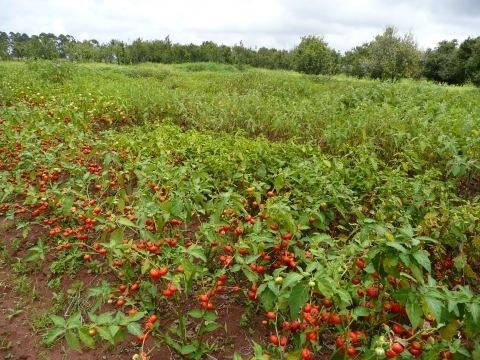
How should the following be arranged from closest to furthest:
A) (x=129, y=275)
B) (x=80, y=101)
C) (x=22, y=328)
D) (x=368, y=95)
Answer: (x=129, y=275) → (x=22, y=328) → (x=80, y=101) → (x=368, y=95)

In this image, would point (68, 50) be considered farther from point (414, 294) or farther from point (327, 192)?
point (414, 294)

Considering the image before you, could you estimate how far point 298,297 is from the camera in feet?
5.63

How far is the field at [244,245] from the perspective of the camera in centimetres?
183

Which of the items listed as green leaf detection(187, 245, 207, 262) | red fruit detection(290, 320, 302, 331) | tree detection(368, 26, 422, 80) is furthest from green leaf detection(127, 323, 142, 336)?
tree detection(368, 26, 422, 80)

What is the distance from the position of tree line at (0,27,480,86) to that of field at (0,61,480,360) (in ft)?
49.1

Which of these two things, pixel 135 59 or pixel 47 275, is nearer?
pixel 47 275

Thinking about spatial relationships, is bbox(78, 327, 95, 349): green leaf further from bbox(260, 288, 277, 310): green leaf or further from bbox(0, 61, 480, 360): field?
bbox(260, 288, 277, 310): green leaf

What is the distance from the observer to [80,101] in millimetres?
7359

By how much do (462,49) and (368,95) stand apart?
74.3 feet

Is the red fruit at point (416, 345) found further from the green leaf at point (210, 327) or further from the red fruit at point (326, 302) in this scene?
the green leaf at point (210, 327)

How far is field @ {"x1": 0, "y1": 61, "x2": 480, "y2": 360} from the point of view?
6.00 ft

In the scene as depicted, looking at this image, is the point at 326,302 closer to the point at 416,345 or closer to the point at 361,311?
the point at 361,311

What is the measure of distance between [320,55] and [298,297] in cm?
2242

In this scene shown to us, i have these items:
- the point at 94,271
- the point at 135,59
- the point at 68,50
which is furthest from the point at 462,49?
the point at 94,271
